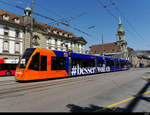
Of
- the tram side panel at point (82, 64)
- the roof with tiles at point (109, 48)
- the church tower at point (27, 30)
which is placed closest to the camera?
the tram side panel at point (82, 64)

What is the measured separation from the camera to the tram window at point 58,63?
38.1 ft

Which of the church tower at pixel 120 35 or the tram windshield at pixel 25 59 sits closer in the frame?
the tram windshield at pixel 25 59

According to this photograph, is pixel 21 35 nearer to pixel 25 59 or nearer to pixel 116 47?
pixel 25 59

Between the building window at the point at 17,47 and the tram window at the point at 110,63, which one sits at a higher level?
the building window at the point at 17,47

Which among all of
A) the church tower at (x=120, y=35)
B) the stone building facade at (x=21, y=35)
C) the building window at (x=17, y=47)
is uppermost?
the church tower at (x=120, y=35)

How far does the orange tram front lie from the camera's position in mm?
9953

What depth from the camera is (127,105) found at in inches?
183

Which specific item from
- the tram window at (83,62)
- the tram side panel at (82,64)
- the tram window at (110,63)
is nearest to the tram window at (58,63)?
the tram side panel at (82,64)

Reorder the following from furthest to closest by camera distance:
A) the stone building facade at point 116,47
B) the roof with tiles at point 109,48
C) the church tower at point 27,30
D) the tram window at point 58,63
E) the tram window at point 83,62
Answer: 1. the roof with tiles at point 109,48
2. the stone building facade at point 116,47
3. the church tower at point 27,30
4. the tram window at point 83,62
5. the tram window at point 58,63

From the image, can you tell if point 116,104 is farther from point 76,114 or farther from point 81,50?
point 81,50

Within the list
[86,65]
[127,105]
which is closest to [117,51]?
[86,65]

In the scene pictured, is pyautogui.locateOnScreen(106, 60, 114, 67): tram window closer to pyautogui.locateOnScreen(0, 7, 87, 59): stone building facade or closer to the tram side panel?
the tram side panel

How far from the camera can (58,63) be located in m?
12.1

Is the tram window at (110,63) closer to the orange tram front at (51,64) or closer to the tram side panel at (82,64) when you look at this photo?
the orange tram front at (51,64)
